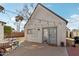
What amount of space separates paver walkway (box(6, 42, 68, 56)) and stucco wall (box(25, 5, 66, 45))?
26cm

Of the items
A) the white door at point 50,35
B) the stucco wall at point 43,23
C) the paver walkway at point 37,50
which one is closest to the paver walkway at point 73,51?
the paver walkway at point 37,50

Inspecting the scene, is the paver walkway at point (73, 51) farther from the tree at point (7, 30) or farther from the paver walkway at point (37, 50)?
the tree at point (7, 30)

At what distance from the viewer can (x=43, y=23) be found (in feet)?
26.2

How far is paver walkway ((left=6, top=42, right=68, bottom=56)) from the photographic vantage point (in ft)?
24.5

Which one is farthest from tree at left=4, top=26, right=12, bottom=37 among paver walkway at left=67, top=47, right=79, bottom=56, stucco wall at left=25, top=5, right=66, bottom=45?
paver walkway at left=67, top=47, right=79, bottom=56

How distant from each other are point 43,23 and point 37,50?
1.02 metres

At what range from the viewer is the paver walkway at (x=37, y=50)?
24.5 ft

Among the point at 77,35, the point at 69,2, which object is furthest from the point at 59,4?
the point at 77,35

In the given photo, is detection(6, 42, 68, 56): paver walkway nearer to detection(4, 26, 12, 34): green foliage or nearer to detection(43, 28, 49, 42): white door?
detection(43, 28, 49, 42): white door

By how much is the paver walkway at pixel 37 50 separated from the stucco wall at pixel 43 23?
0.84 ft

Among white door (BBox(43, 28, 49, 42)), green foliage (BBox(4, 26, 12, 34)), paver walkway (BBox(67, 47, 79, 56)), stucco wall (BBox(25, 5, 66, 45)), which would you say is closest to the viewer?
paver walkway (BBox(67, 47, 79, 56))

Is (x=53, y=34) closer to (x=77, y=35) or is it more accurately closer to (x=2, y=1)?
(x=77, y=35)

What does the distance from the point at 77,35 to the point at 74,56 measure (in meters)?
0.72

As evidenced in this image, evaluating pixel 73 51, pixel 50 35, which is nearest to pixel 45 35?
pixel 50 35
